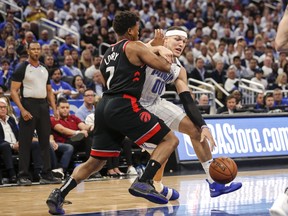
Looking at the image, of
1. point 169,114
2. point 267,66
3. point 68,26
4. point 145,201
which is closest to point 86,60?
point 68,26

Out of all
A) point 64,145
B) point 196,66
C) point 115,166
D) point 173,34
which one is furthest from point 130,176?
point 196,66

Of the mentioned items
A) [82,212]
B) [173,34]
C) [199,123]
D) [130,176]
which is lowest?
[130,176]

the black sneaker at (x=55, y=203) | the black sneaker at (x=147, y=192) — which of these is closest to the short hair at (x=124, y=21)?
the black sneaker at (x=147, y=192)

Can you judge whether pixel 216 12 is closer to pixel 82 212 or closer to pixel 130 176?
pixel 130 176

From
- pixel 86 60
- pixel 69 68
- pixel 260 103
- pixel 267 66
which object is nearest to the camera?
pixel 69 68

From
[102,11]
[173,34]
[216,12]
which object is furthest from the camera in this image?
A: [216,12]

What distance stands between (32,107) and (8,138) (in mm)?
990

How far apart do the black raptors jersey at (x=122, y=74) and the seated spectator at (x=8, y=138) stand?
4207 mm

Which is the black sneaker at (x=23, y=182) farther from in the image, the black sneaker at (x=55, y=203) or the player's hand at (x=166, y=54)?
the player's hand at (x=166, y=54)

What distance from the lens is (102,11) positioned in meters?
22.7

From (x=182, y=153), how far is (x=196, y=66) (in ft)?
19.5

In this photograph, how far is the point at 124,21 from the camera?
8.21 meters

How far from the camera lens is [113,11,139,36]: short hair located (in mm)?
8195

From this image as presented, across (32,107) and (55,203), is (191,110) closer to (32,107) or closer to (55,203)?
(55,203)
